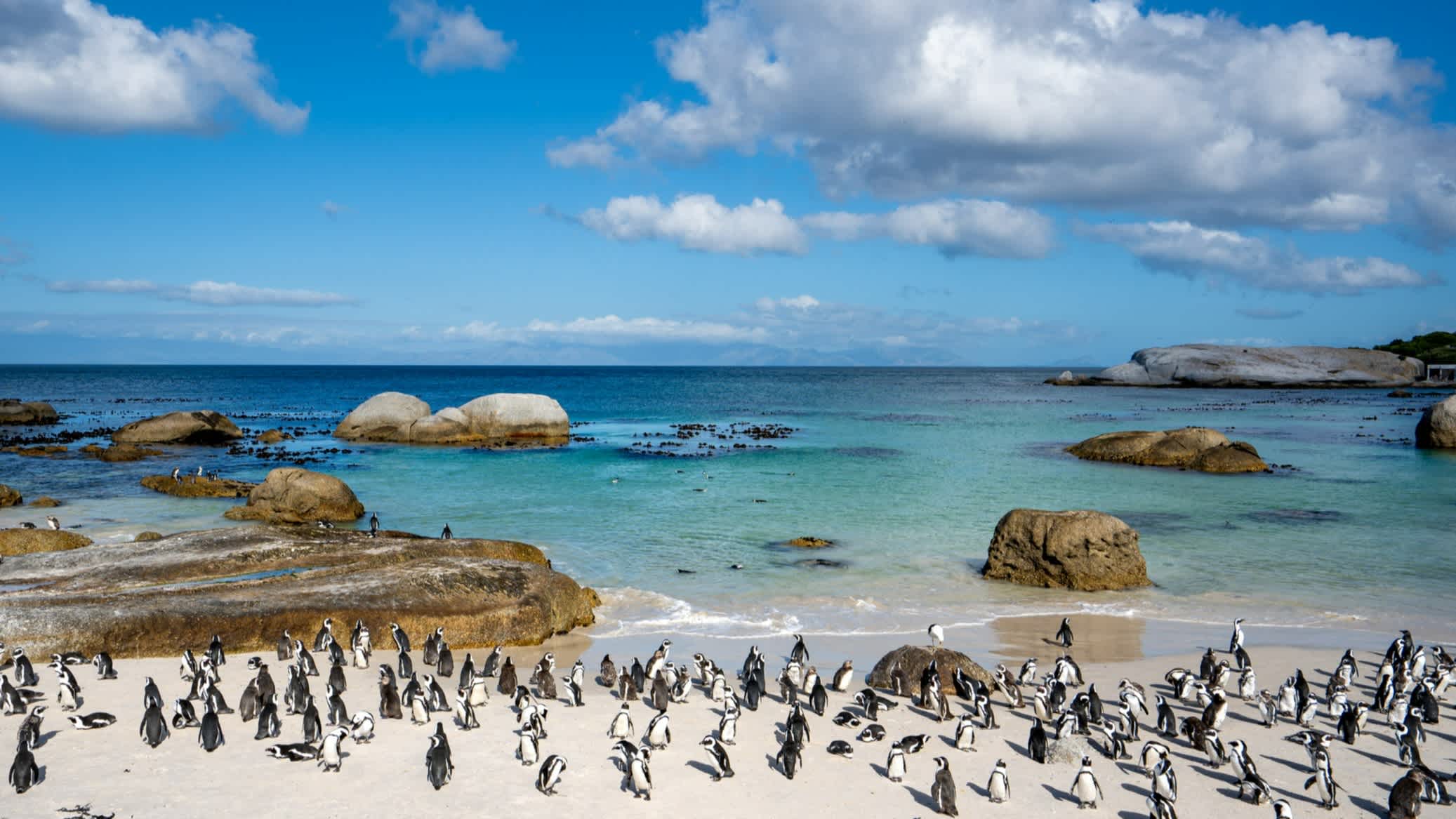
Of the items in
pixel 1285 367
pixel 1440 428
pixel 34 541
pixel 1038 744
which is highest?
pixel 1285 367

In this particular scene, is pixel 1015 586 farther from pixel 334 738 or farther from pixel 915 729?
pixel 334 738

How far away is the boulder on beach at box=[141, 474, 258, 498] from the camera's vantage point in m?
32.6

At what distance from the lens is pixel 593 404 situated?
100m

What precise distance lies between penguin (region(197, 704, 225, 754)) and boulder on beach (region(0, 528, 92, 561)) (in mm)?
12834

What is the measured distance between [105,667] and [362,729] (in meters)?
4.59

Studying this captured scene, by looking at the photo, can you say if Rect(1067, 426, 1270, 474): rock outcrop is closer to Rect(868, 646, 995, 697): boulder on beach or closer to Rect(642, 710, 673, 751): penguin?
Rect(868, 646, 995, 697): boulder on beach

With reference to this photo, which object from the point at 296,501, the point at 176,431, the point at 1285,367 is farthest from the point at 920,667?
the point at 1285,367

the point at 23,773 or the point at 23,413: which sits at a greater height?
the point at 23,413

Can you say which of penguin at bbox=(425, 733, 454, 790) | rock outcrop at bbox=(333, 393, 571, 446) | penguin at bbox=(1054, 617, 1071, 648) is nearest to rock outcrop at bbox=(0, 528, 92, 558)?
penguin at bbox=(425, 733, 454, 790)

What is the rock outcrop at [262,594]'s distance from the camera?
14297 millimetres

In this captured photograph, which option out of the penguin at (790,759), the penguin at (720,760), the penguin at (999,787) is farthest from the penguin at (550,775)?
A: the penguin at (999,787)

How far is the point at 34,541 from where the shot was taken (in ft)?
68.9

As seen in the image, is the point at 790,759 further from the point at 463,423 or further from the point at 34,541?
the point at 463,423

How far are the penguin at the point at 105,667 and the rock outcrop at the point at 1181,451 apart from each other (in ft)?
128
